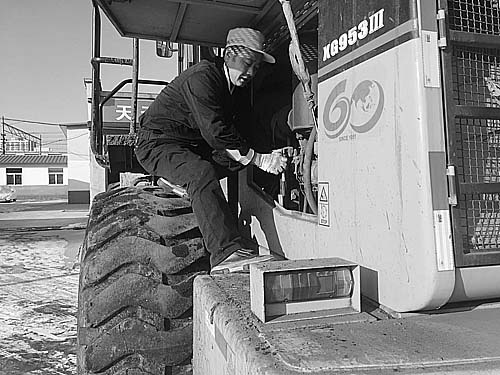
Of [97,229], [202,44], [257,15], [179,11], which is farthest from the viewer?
[202,44]

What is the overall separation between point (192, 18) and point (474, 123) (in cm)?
204

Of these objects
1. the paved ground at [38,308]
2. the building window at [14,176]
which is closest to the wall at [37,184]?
the building window at [14,176]

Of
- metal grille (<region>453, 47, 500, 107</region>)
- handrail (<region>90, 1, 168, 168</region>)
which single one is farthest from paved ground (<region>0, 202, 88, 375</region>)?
metal grille (<region>453, 47, 500, 107</region>)

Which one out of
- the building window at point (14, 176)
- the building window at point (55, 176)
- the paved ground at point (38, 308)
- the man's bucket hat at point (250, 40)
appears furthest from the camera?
the building window at point (55, 176)

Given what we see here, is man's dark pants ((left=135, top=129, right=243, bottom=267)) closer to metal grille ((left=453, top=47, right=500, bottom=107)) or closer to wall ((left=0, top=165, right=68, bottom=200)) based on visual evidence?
metal grille ((left=453, top=47, right=500, bottom=107))

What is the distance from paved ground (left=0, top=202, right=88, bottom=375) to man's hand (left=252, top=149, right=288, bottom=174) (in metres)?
2.32

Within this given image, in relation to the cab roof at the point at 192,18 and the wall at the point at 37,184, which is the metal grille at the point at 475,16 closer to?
the cab roof at the point at 192,18

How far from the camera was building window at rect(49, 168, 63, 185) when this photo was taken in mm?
46094

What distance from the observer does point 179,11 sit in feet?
9.89

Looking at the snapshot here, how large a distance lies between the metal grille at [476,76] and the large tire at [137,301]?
128 cm

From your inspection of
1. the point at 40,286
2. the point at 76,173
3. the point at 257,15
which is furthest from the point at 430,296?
the point at 76,173

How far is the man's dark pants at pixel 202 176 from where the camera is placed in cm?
219

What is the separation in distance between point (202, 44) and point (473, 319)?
99.3 inches

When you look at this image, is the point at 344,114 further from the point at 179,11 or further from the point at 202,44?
the point at 202,44
